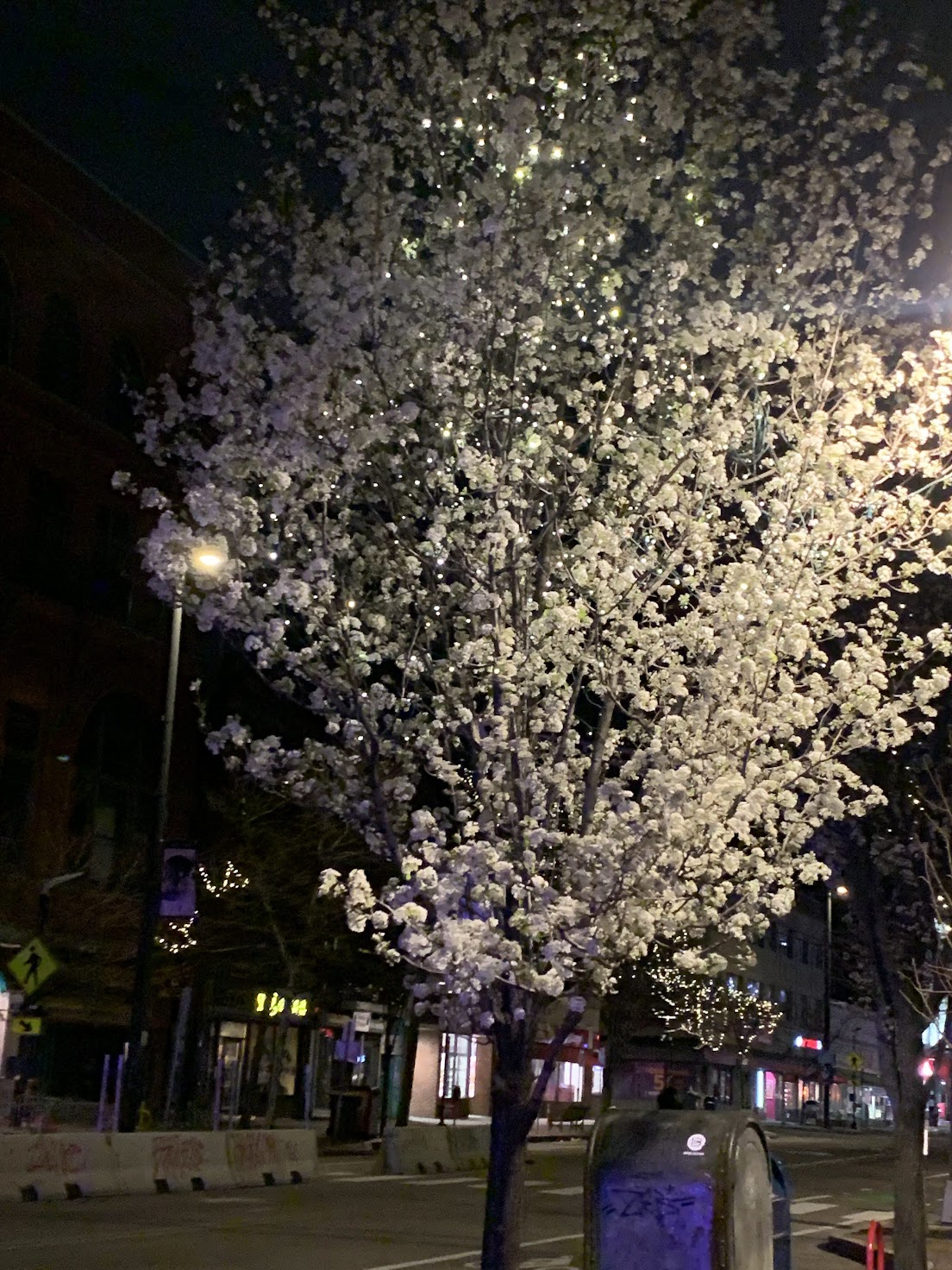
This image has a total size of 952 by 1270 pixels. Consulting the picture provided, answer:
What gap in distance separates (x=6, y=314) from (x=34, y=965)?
14.5 meters

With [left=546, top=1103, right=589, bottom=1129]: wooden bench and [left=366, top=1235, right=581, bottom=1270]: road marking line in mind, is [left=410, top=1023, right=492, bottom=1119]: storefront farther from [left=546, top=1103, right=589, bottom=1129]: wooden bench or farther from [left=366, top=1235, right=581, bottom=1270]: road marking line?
[left=366, top=1235, right=581, bottom=1270]: road marking line

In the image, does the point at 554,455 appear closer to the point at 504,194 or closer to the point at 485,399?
the point at 485,399

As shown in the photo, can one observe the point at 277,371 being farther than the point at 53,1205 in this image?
No

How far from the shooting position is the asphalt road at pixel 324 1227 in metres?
15.5

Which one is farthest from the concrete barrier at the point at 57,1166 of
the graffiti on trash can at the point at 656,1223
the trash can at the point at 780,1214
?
the graffiti on trash can at the point at 656,1223

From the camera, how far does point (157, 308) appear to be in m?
35.5

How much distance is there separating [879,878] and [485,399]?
35.7 ft

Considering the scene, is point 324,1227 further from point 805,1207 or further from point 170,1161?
point 805,1207

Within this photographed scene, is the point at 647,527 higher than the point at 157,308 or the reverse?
the reverse

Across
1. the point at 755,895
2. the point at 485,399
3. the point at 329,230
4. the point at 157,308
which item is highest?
the point at 157,308

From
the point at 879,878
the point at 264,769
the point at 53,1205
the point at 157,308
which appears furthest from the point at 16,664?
the point at 264,769

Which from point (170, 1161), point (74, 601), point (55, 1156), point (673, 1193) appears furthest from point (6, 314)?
point (673, 1193)

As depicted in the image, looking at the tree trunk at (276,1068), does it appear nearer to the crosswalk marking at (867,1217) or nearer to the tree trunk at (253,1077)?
the tree trunk at (253,1077)

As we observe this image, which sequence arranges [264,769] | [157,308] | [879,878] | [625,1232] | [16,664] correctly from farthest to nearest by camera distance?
[157,308]
[16,664]
[879,878]
[264,769]
[625,1232]
